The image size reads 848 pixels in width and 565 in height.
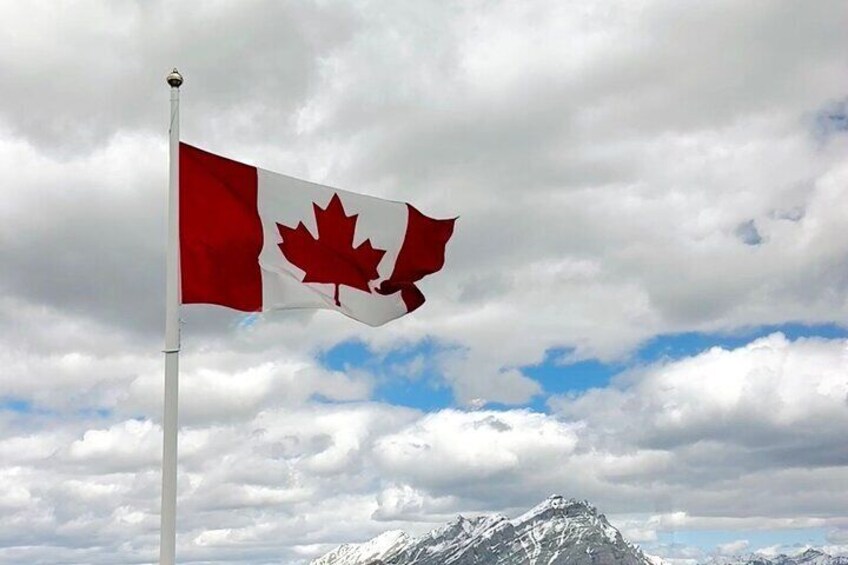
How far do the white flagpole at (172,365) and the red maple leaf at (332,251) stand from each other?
312 cm

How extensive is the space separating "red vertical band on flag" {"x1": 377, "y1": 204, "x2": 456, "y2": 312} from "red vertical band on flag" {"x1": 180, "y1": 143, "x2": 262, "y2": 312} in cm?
419

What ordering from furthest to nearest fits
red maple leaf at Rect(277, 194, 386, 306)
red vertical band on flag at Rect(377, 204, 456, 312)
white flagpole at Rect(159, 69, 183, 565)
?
red vertical band on flag at Rect(377, 204, 456, 312) < red maple leaf at Rect(277, 194, 386, 306) < white flagpole at Rect(159, 69, 183, 565)

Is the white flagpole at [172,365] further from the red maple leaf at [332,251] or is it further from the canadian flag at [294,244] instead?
the red maple leaf at [332,251]

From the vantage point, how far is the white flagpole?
27.3 metres

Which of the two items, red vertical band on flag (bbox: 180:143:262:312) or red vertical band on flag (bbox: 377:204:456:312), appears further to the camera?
red vertical band on flag (bbox: 377:204:456:312)

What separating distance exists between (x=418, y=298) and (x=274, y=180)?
5277 millimetres

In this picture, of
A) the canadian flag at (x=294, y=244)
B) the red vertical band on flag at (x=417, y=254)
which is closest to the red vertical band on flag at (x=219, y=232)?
the canadian flag at (x=294, y=244)

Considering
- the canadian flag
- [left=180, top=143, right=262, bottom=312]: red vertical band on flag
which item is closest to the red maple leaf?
the canadian flag

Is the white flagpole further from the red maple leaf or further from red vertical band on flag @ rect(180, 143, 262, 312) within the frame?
the red maple leaf

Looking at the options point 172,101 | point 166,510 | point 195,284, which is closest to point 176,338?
point 195,284

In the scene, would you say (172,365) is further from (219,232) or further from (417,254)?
(417,254)

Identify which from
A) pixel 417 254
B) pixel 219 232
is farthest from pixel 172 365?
pixel 417 254

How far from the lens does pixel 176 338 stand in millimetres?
28219

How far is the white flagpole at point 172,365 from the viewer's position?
2733 cm
